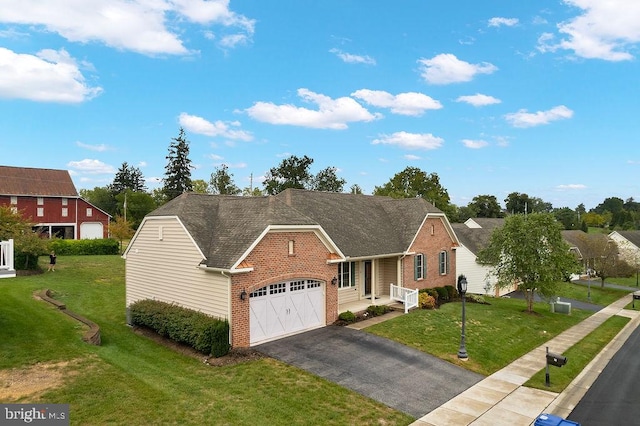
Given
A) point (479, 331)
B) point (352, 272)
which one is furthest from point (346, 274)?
point (479, 331)

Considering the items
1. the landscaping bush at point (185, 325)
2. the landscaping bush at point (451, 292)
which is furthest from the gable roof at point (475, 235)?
the landscaping bush at point (185, 325)

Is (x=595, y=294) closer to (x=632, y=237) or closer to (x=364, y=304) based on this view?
(x=364, y=304)

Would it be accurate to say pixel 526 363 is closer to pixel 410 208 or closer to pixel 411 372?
pixel 411 372

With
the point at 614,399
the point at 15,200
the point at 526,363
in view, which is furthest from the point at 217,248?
the point at 15,200

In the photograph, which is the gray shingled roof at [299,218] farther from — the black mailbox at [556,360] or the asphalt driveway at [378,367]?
the black mailbox at [556,360]

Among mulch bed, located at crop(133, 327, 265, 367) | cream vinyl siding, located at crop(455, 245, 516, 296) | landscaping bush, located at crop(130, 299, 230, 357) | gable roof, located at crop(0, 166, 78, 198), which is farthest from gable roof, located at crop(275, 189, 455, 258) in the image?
gable roof, located at crop(0, 166, 78, 198)
